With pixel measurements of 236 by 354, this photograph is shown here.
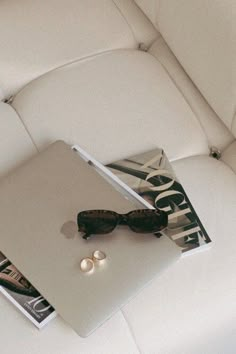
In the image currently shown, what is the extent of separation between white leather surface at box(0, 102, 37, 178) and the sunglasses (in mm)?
189

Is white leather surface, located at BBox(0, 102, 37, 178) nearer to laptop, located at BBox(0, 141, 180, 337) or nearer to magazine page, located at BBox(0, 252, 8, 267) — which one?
laptop, located at BBox(0, 141, 180, 337)

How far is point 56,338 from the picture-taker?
0.78 m

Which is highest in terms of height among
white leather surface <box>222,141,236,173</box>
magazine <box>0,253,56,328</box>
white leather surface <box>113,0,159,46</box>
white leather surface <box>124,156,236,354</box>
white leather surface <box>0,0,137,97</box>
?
white leather surface <box>0,0,137,97</box>

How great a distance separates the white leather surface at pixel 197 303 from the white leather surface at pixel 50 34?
442 mm

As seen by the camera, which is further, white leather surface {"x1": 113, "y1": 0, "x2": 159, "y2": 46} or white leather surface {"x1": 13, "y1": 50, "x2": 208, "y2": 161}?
white leather surface {"x1": 113, "y1": 0, "x2": 159, "y2": 46}

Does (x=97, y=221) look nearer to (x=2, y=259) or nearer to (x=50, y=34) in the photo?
(x=2, y=259)

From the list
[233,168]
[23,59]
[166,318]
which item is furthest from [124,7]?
[166,318]

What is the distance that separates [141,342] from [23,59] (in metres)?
0.61

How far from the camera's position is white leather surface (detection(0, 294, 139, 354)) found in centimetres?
77

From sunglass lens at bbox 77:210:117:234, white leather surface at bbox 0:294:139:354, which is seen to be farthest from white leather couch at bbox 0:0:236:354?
sunglass lens at bbox 77:210:117:234

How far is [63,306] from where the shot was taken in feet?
2.56

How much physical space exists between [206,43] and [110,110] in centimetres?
22

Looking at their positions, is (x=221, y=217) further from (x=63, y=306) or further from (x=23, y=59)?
(x=23, y=59)

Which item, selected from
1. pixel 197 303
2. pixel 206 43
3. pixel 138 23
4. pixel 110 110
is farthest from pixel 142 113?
pixel 197 303
